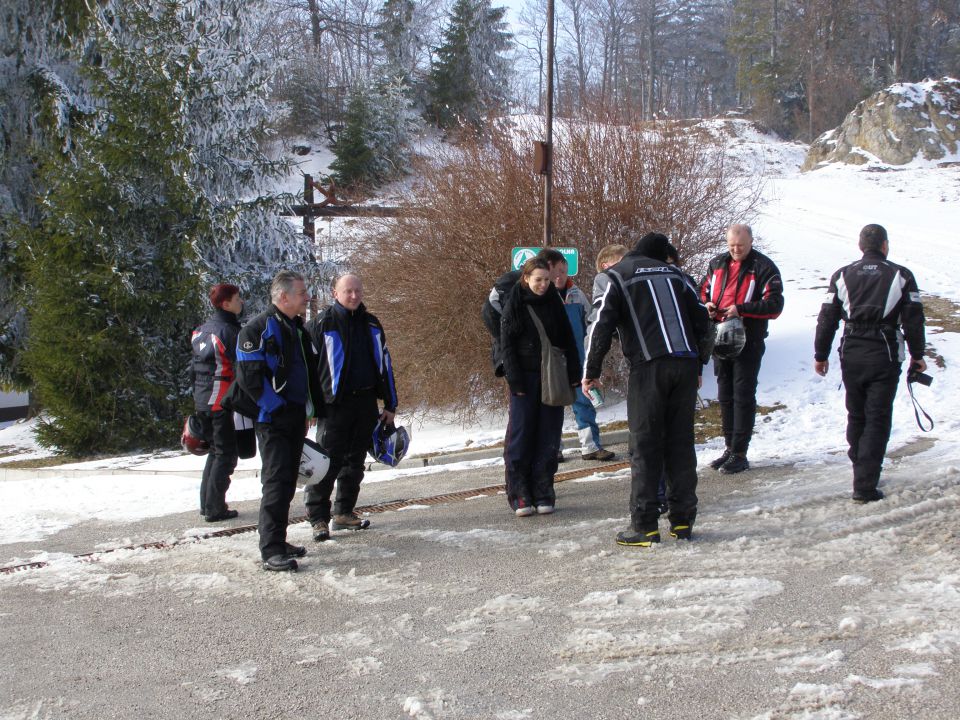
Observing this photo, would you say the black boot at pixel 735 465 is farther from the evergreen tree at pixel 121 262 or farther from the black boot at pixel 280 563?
the evergreen tree at pixel 121 262

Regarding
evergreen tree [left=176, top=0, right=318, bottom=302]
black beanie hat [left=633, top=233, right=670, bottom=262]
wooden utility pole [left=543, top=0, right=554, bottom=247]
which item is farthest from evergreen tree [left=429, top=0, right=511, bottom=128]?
black beanie hat [left=633, top=233, right=670, bottom=262]

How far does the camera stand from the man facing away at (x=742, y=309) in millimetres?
7207

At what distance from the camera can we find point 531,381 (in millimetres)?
6461

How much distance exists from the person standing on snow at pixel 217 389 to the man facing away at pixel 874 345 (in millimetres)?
4406

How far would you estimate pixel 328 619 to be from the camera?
4.64m

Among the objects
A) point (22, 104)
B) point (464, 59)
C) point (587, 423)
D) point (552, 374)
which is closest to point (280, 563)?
point (552, 374)

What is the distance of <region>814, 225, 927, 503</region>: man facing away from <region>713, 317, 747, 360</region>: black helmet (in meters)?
0.84

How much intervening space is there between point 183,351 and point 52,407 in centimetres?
203

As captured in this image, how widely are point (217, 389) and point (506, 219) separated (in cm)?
529

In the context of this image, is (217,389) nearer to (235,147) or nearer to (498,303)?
(498,303)

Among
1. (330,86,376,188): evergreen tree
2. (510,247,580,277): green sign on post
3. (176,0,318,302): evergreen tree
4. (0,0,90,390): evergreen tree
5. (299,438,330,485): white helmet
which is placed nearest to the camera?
(299,438,330,485): white helmet

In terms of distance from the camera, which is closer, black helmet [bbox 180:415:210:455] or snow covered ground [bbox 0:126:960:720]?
snow covered ground [bbox 0:126:960:720]

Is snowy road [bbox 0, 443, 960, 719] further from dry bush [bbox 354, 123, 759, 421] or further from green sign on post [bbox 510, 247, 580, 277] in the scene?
dry bush [bbox 354, 123, 759, 421]

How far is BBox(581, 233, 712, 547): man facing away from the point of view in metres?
5.51
